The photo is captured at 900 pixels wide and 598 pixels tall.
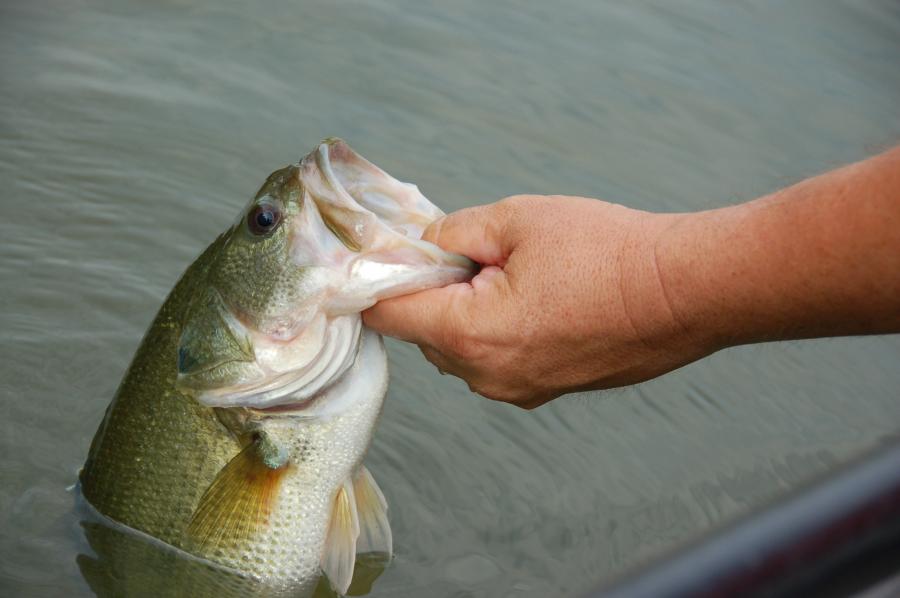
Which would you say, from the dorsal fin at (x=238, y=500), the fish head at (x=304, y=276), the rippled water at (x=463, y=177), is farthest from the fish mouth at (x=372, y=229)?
the rippled water at (x=463, y=177)

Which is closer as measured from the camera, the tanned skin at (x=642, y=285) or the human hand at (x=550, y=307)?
the tanned skin at (x=642, y=285)

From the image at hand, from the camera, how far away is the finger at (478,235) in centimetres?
279

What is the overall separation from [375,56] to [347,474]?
15.4 feet

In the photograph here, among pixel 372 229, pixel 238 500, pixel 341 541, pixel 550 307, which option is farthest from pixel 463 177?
pixel 550 307

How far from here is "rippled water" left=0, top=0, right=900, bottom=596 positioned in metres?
4.19

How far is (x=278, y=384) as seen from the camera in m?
2.90

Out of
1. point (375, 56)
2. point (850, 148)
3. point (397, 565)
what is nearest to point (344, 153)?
point (397, 565)

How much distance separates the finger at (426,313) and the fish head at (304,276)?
0.12 ft

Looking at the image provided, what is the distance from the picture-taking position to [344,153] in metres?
2.85

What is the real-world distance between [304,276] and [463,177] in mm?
3649

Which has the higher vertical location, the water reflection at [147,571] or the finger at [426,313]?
the finger at [426,313]

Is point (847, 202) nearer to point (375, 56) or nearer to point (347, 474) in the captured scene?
point (347, 474)

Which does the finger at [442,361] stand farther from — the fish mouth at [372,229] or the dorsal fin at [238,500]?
the dorsal fin at [238,500]

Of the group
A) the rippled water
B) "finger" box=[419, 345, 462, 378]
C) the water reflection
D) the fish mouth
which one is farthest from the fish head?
the rippled water
